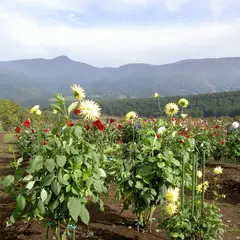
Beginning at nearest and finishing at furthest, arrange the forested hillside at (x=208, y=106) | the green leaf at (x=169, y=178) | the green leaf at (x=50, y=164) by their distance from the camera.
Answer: the green leaf at (x=50, y=164), the green leaf at (x=169, y=178), the forested hillside at (x=208, y=106)

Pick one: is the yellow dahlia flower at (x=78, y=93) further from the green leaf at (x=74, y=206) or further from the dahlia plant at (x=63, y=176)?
the green leaf at (x=74, y=206)

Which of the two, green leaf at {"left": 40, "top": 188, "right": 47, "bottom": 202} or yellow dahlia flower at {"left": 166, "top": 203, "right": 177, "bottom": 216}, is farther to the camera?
yellow dahlia flower at {"left": 166, "top": 203, "right": 177, "bottom": 216}

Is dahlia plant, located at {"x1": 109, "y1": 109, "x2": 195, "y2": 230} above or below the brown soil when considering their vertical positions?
above

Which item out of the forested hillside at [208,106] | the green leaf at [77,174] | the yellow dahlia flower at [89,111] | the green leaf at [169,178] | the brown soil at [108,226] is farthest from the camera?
the forested hillside at [208,106]

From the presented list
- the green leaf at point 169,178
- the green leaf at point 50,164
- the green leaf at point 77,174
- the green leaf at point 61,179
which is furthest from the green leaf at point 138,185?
the green leaf at point 50,164

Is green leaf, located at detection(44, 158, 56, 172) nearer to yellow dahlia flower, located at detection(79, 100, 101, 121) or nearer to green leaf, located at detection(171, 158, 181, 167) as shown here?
yellow dahlia flower, located at detection(79, 100, 101, 121)

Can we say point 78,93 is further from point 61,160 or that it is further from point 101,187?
point 101,187

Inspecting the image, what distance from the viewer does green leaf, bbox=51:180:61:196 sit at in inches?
87.1

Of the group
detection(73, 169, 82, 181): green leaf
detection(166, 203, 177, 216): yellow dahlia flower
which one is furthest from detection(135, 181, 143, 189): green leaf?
detection(73, 169, 82, 181): green leaf

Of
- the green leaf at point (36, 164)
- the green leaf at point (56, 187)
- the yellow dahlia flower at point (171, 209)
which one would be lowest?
the yellow dahlia flower at point (171, 209)

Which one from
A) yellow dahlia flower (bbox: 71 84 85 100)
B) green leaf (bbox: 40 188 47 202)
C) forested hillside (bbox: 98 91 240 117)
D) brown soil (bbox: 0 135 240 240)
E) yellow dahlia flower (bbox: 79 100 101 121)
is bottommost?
forested hillside (bbox: 98 91 240 117)

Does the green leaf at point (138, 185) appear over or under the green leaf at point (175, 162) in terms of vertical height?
under

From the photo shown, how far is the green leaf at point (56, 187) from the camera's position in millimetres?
2213

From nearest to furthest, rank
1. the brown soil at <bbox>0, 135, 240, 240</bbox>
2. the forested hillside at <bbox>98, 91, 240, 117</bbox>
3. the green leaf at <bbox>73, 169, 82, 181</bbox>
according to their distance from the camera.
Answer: the green leaf at <bbox>73, 169, 82, 181</bbox>
the brown soil at <bbox>0, 135, 240, 240</bbox>
the forested hillside at <bbox>98, 91, 240, 117</bbox>
